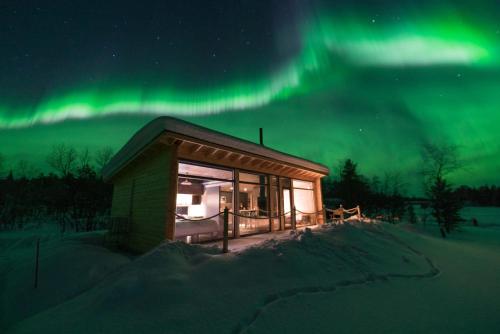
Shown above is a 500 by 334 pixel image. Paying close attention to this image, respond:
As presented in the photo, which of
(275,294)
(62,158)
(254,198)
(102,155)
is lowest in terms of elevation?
(275,294)

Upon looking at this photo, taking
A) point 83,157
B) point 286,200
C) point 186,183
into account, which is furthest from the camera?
point 83,157

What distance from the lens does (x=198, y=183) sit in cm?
1233

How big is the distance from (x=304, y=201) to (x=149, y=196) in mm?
9044

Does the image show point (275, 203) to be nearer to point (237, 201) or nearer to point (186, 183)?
point (237, 201)

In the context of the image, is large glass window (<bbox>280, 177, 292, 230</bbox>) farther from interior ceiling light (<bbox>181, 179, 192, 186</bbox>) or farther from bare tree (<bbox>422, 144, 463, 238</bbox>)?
bare tree (<bbox>422, 144, 463, 238</bbox>)

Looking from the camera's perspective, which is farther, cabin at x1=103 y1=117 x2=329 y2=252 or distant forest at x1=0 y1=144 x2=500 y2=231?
distant forest at x1=0 y1=144 x2=500 y2=231

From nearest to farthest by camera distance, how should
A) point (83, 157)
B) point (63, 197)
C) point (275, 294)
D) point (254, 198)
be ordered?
point (275, 294) < point (254, 198) < point (63, 197) < point (83, 157)

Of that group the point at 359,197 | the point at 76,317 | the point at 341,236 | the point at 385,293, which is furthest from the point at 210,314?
the point at 359,197

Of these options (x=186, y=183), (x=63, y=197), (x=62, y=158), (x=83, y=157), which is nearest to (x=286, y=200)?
(x=186, y=183)

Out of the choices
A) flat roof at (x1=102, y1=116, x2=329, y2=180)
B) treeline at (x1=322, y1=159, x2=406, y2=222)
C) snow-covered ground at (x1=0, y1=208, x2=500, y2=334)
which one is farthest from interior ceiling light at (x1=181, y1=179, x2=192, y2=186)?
treeline at (x1=322, y1=159, x2=406, y2=222)

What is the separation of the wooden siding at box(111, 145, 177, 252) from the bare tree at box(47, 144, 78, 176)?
54.8ft

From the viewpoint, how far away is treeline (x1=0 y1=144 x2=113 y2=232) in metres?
16.6

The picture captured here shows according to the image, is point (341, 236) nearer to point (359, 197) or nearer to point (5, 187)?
point (359, 197)

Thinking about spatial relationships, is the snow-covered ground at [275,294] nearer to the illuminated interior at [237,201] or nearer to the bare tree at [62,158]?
the illuminated interior at [237,201]
